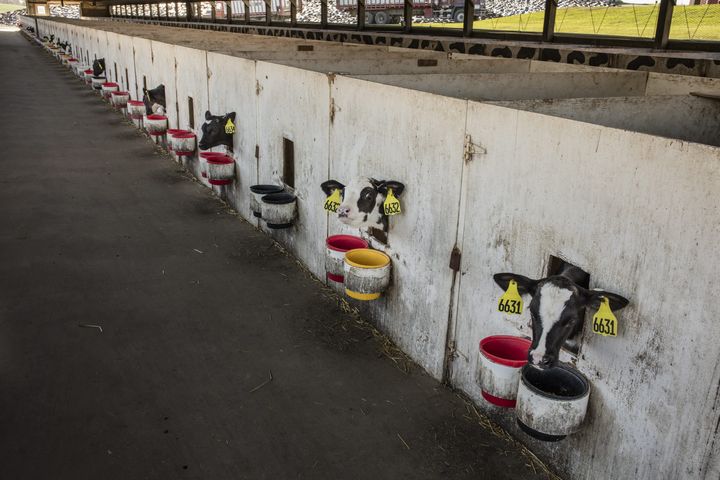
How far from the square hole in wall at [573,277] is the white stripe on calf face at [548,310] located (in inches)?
7.6

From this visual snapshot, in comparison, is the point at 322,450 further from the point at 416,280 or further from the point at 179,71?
the point at 179,71

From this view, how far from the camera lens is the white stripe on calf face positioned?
3.67m

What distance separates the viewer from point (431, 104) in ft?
16.6

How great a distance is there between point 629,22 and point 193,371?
8386 millimetres

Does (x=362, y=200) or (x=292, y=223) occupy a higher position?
(x=362, y=200)

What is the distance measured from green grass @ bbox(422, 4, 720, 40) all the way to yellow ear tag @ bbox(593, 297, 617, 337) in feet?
21.1

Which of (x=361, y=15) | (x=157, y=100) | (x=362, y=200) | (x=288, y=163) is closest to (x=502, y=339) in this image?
(x=362, y=200)

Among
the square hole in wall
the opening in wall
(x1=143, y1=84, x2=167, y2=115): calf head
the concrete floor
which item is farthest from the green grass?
(x1=143, y1=84, x2=167, y2=115): calf head

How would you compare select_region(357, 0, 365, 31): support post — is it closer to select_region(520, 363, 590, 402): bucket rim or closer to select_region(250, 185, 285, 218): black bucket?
select_region(250, 185, 285, 218): black bucket

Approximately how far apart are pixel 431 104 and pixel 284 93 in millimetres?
3236

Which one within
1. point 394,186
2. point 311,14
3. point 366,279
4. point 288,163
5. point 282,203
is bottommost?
point 366,279

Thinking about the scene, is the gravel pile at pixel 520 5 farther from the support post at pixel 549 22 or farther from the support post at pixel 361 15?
the support post at pixel 361 15

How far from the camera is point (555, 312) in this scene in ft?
12.1

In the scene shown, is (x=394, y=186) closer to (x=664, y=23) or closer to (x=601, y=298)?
(x=601, y=298)
